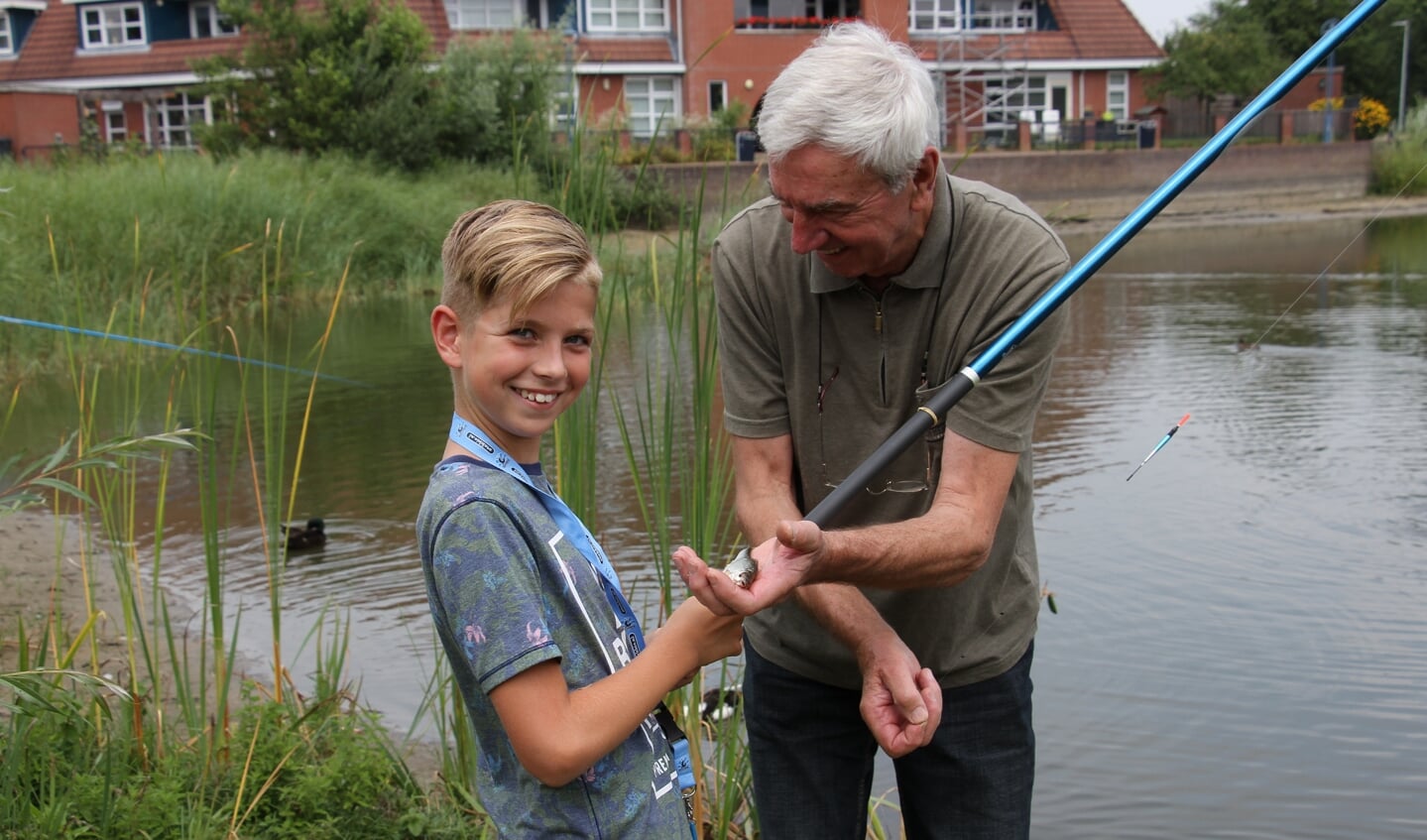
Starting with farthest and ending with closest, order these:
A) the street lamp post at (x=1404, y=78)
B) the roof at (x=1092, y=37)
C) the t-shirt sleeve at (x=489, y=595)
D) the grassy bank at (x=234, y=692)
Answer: the roof at (x=1092, y=37)
the street lamp post at (x=1404, y=78)
the grassy bank at (x=234, y=692)
the t-shirt sleeve at (x=489, y=595)

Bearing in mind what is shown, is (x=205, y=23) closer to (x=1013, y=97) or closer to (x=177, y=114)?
(x=177, y=114)

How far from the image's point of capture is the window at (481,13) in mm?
34000

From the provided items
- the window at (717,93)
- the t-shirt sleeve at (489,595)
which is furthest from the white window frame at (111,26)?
the t-shirt sleeve at (489,595)

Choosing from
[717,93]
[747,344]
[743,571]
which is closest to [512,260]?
[743,571]

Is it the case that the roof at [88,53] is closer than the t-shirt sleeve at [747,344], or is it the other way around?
the t-shirt sleeve at [747,344]

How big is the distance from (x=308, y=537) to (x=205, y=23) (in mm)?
32475

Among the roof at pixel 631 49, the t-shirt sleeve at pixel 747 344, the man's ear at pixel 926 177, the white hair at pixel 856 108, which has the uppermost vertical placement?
the roof at pixel 631 49

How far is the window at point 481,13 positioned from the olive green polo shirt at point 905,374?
3273 cm

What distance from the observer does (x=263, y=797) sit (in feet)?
10.9

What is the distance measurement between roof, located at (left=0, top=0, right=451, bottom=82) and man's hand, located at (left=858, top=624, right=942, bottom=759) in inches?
1277

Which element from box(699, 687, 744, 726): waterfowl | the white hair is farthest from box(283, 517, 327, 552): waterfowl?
the white hair

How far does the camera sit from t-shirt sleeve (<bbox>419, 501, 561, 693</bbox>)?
172 centimetres

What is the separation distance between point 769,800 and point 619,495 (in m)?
4.88

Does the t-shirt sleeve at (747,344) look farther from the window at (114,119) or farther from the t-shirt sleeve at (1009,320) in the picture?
the window at (114,119)
